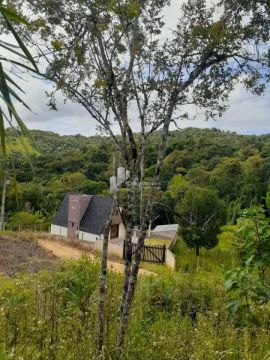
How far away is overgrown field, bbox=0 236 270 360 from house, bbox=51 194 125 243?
52.7ft

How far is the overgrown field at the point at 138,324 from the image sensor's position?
2762mm

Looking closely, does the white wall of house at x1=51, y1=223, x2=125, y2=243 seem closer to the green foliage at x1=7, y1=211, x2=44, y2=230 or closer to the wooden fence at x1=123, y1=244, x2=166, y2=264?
the green foliage at x1=7, y1=211, x2=44, y2=230

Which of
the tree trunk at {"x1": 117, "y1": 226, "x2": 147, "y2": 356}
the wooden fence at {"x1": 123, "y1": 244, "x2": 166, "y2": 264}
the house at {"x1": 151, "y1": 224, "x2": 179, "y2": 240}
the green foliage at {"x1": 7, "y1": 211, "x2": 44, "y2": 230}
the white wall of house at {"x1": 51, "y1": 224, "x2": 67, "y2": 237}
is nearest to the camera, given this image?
the tree trunk at {"x1": 117, "y1": 226, "x2": 147, "y2": 356}

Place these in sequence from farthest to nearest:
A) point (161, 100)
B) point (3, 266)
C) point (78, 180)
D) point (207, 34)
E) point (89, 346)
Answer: point (78, 180), point (3, 266), point (161, 100), point (207, 34), point (89, 346)

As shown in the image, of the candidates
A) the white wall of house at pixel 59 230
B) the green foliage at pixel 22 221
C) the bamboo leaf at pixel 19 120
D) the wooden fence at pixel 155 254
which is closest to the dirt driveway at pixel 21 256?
the wooden fence at pixel 155 254

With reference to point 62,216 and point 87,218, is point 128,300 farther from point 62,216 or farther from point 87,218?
point 62,216

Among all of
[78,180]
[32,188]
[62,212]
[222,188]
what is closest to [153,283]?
[62,212]

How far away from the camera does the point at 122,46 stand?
4090 mm

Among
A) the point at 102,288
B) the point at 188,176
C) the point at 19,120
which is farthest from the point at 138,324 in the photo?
the point at 188,176

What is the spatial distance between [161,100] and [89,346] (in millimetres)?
2497

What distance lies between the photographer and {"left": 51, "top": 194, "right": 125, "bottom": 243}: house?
75.3 feet

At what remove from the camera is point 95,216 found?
77.3ft

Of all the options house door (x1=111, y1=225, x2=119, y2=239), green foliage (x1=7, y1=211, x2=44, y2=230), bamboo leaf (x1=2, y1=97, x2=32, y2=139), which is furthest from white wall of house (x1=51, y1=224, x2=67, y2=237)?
bamboo leaf (x1=2, y1=97, x2=32, y2=139)

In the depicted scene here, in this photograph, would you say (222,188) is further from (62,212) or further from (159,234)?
(62,212)
